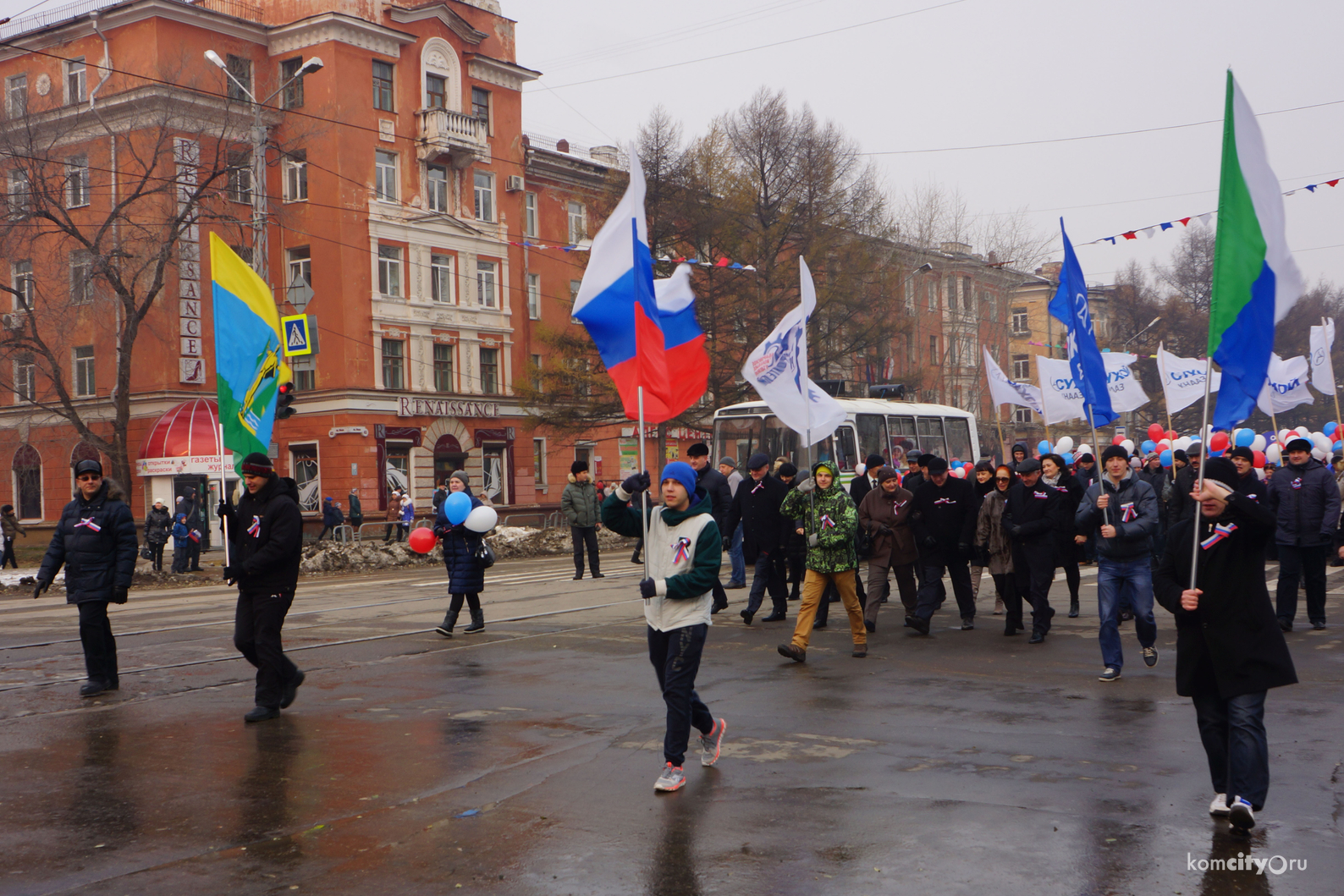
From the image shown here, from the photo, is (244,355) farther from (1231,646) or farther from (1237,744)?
(1237,744)

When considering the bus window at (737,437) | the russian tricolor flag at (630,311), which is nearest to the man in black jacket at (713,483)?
the russian tricolor flag at (630,311)

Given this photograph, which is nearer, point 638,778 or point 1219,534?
point 1219,534

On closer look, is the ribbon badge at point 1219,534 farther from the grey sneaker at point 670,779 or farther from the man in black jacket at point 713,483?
the man in black jacket at point 713,483

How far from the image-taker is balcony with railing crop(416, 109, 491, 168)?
43.1 meters

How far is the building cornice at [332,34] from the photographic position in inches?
1592

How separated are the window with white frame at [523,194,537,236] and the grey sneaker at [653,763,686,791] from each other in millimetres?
43470

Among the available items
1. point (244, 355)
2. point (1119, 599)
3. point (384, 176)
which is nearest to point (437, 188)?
point (384, 176)

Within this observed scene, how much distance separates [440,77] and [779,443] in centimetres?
2720

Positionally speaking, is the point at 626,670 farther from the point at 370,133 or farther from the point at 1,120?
the point at 370,133

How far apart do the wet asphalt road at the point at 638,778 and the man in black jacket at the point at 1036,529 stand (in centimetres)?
39

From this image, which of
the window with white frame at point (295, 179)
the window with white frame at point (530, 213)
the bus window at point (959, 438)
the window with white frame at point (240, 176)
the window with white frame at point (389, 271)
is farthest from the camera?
the window with white frame at point (530, 213)

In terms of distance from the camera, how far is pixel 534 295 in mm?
48656

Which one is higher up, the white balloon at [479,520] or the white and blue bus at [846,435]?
the white and blue bus at [846,435]

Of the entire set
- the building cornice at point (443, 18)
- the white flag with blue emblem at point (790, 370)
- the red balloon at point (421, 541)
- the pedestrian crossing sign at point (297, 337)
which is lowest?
the red balloon at point (421, 541)
